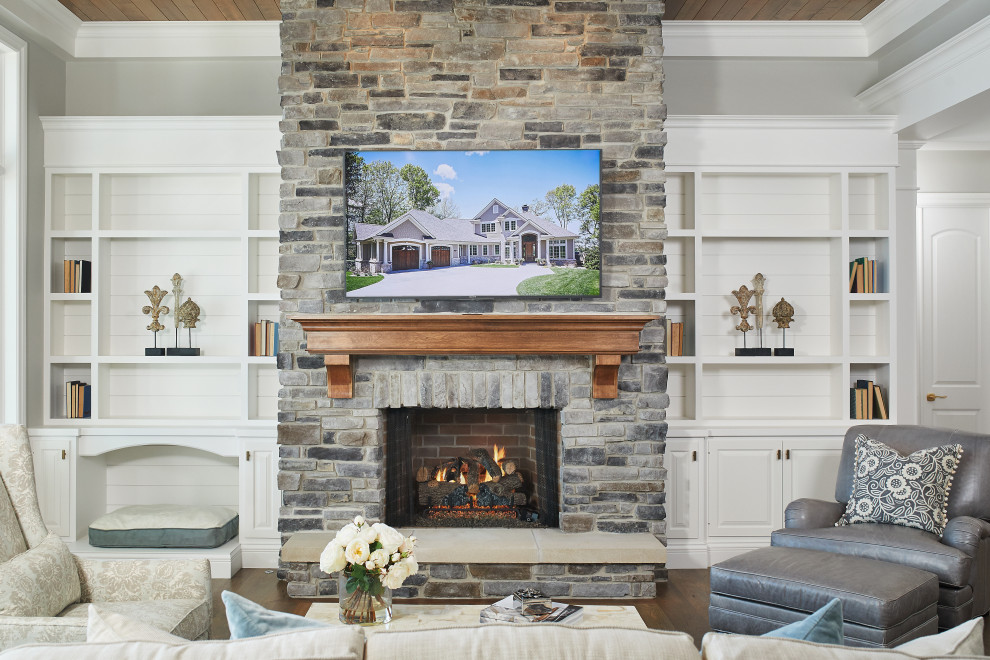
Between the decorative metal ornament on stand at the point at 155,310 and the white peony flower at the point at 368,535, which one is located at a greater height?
the decorative metal ornament on stand at the point at 155,310

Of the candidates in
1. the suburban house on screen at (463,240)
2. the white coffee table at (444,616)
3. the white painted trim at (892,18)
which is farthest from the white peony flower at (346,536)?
the white painted trim at (892,18)

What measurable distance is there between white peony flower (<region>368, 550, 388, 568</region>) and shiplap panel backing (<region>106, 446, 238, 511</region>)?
2680 millimetres

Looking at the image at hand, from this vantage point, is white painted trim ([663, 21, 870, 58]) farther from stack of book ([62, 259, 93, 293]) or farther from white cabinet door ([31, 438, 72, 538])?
white cabinet door ([31, 438, 72, 538])

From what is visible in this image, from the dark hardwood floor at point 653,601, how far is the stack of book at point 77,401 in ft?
4.50

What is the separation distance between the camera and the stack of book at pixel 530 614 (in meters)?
2.32

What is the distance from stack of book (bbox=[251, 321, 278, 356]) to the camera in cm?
444

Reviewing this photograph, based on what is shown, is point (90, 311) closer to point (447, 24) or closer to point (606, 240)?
point (447, 24)

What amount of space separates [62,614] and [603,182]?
3.03m

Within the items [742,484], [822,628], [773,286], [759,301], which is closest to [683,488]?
[742,484]

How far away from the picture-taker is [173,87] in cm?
467

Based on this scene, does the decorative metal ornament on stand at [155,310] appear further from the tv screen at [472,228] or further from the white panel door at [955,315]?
the white panel door at [955,315]

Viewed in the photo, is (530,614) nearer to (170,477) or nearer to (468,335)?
(468,335)

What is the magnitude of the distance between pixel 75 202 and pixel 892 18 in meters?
5.04

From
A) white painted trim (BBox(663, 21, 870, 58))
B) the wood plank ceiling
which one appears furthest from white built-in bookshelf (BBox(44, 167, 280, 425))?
white painted trim (BBox(663, 21, 870, 58))
